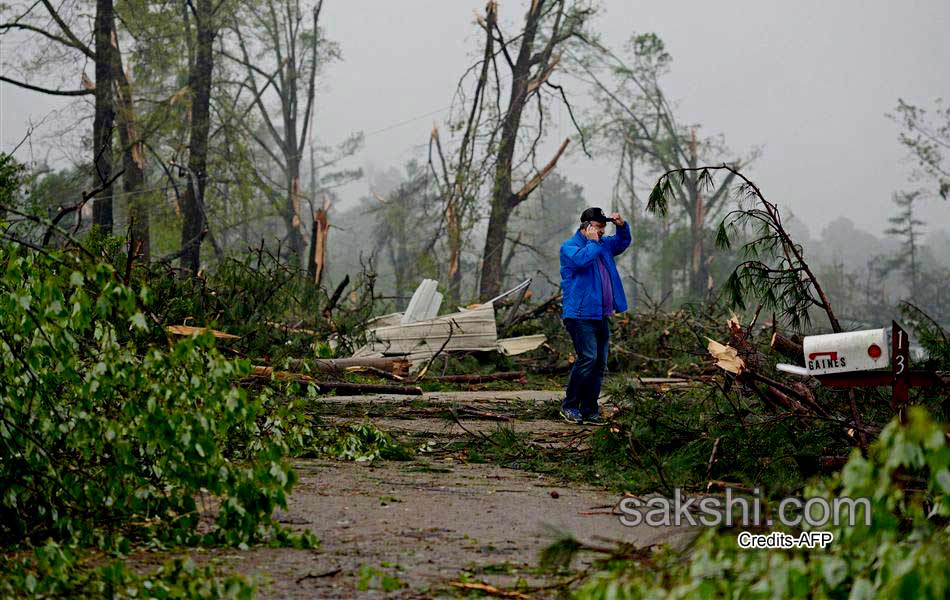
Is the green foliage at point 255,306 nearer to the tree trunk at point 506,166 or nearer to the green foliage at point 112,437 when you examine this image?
the green foliage at point 112,437

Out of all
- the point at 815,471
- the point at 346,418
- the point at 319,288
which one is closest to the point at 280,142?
the point at 319,288

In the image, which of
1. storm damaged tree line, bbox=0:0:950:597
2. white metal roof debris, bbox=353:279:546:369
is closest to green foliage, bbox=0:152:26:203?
storm damaged tree line, bbox=0:0:950:597

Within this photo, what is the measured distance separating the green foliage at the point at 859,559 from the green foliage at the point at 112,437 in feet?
5.96

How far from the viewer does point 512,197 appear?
69.2ft

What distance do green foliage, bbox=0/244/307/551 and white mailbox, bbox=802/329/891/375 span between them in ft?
7.32

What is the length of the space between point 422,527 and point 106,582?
5.65 feet

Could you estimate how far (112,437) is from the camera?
388 cm

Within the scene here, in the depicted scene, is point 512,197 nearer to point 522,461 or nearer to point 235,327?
point 235,327

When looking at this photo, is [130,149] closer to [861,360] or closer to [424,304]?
[424,304]

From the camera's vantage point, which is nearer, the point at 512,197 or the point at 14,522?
the point at 14,522

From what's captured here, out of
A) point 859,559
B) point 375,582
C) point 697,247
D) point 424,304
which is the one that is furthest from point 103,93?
point 697,247

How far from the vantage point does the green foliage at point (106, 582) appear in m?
2.94

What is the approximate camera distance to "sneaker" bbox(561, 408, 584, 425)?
26.6 feet

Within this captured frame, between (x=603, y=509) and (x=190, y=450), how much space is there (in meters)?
2.16
